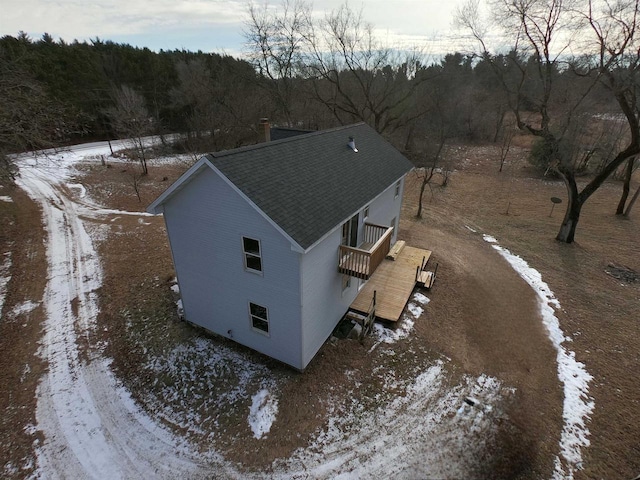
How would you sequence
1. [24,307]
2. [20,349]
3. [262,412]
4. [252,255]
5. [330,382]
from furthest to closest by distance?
1. [24,307]
2. [20,349]
3. [330,382]
4. [252,255]
5. [262,412]

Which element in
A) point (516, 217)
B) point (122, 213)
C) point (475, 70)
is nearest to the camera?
point (122, 213)

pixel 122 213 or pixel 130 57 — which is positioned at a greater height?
pixel 130 57

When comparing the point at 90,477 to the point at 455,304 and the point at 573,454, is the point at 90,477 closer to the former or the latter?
the point at 573,454

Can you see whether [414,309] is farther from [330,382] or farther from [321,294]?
[330,382]

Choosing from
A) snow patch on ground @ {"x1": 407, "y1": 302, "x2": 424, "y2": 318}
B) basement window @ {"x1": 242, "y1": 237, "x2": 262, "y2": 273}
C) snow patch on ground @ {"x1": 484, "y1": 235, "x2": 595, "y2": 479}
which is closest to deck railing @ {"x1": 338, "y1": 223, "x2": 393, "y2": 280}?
basement window @ {"x1": 242, "y1": 237, "x2": 262, "y2": 273}

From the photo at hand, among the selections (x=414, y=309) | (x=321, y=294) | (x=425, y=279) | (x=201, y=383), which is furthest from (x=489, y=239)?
(x=201, y=383)

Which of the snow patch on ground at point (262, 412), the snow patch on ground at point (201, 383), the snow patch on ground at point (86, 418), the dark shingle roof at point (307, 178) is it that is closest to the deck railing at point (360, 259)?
the dark shingle roof at point (307, 178)

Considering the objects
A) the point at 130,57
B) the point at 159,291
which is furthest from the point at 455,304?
the point at 130,57
